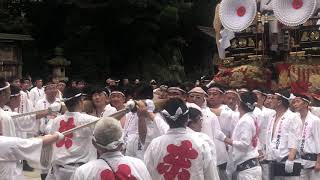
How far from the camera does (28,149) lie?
4512mm

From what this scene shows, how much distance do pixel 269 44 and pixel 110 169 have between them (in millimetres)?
10568

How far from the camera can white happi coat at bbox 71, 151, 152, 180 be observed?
4.00 metres

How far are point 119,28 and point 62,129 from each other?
16379 millimetres

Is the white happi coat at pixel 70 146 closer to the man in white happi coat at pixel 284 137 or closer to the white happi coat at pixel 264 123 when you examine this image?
the man in white happi coat at pixel 284 137

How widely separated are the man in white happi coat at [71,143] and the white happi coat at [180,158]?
4.58 feet

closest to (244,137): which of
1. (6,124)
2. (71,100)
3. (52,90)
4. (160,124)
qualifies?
(160,124)

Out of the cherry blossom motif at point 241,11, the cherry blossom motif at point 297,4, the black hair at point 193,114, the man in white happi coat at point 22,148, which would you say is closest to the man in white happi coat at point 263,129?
the black hair at point 193,114

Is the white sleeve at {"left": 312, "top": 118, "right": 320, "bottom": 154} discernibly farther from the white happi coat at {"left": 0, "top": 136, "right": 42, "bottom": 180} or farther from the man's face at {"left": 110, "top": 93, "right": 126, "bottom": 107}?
the white happi coat at {"left": 0, "top": 136, "right": 42, "bottom": 180}

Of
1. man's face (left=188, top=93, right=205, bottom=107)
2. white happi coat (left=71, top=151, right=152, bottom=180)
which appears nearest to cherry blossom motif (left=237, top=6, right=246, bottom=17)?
man's face (left=188, top=93, right=205, bottom=107)

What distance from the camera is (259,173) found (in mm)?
7023

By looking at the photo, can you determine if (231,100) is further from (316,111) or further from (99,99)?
(99,99)

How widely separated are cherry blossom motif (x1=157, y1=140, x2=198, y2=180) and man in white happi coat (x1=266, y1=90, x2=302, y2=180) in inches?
101

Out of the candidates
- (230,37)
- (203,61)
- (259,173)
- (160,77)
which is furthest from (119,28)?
(259,173)

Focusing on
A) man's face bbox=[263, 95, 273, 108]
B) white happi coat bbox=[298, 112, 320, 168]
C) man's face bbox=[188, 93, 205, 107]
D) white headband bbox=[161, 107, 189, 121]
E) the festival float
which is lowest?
white happi coat bbox=[298, 112, 320, 168]
